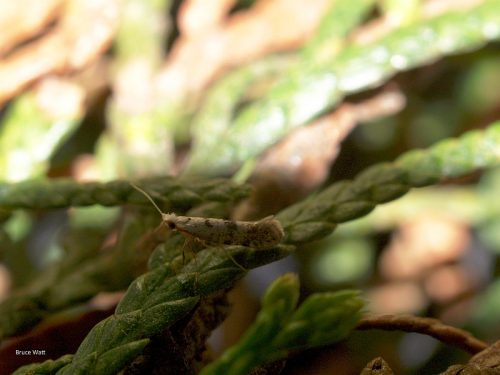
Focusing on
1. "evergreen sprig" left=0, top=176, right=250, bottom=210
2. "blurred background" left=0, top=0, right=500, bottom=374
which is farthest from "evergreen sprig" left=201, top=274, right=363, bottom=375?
"blurred background" left=0, top=0, right=500, bottom=374

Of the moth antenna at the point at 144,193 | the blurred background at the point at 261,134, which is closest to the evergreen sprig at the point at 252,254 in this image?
the moth antenna at the point at 144,193

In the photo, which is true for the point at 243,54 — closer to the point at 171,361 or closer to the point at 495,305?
the point at 495,305

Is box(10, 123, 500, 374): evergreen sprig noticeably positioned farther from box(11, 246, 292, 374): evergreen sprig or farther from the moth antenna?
the moth antenna

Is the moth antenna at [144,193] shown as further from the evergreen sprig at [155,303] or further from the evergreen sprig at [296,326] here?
the evergreen sprig at [296,326]

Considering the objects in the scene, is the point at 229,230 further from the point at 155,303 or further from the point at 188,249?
the point at 155,303

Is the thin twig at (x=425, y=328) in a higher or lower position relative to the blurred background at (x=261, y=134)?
lower
